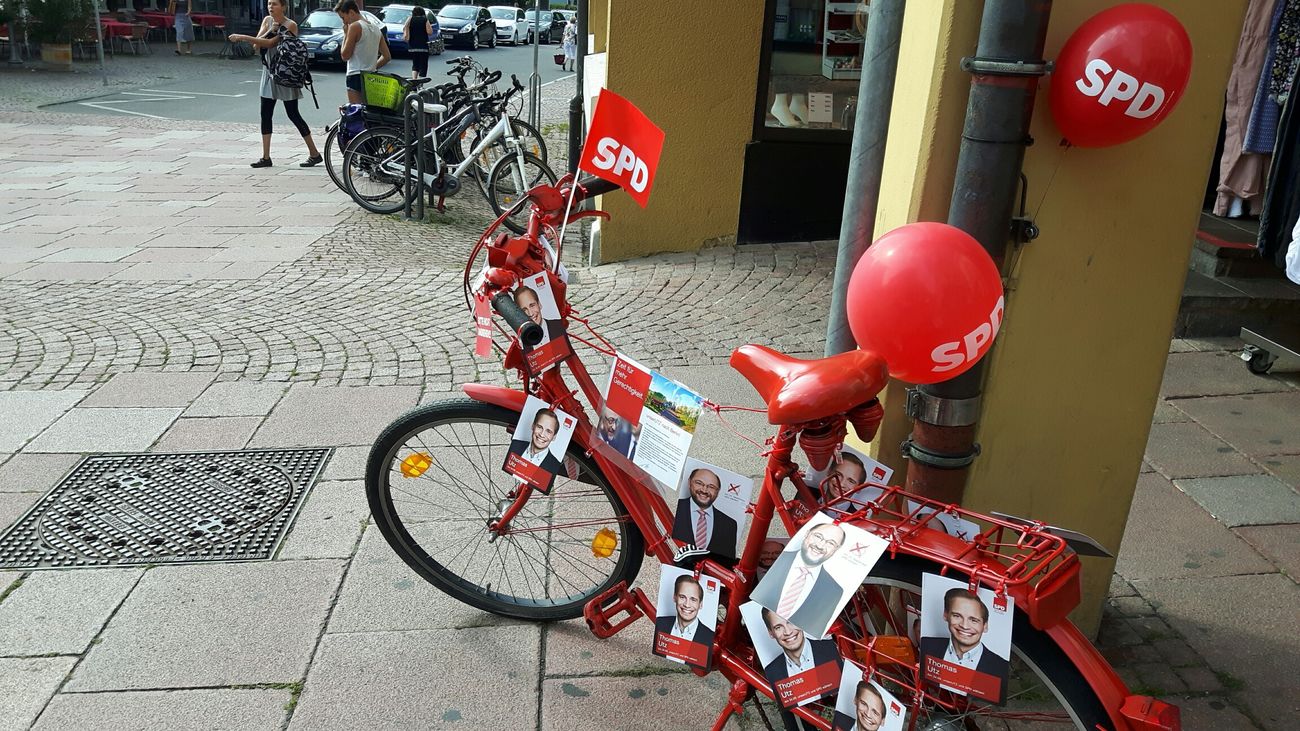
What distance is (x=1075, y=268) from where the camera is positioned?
2.51 meters

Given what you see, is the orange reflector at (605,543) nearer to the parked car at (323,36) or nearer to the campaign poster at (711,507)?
the campaign poster at (711,507)

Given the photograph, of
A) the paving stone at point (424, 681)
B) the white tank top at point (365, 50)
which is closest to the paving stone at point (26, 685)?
the paving stone at point (424, 681)

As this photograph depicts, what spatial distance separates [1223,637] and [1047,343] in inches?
45.2

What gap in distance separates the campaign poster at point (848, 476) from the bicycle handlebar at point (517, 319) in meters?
0.77

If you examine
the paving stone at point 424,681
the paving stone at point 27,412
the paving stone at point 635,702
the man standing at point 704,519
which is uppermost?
the man standing at point 704,519

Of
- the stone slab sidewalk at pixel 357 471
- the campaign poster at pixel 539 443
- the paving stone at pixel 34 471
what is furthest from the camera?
the paving stone at pixel 34 471

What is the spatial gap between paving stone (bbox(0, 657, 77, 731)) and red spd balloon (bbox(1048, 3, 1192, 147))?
302 cm

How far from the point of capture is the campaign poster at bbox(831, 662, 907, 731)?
1.97 meters

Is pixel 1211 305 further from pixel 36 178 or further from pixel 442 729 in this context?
pixel 36 178

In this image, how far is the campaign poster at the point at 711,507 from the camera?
7.68ft

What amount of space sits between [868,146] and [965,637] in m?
1.33

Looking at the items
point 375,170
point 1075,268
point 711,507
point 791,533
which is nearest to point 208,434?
point 711,507

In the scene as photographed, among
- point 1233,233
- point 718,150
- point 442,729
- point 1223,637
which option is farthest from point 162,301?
point 1233,233

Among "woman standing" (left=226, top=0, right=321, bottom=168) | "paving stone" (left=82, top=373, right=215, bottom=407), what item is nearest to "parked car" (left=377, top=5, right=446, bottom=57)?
"woman standing" (left=226, top=0, right=321, bottom=168)
